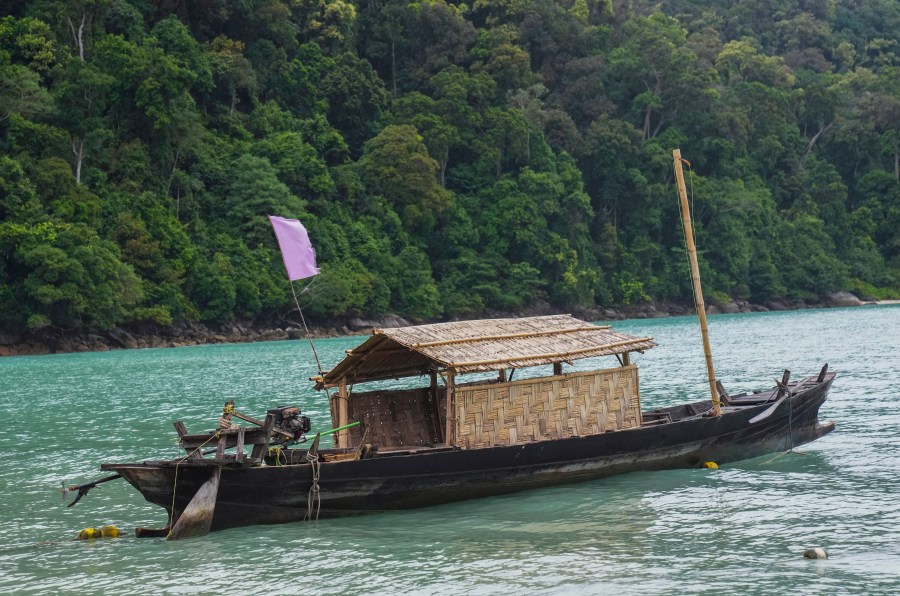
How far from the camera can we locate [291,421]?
14.2m

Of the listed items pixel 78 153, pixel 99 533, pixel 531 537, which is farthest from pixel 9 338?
pixel 531 537

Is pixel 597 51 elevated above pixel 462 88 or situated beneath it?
elevated above

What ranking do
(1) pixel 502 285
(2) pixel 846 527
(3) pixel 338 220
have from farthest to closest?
(1) pixel 502 285
(3) pixel 338 220
(2) pixel 846 527

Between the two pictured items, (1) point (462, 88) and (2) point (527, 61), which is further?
(2) point (527, 61)

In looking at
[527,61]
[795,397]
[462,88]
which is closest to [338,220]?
[462,88]

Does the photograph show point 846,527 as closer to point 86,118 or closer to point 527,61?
point 86,118

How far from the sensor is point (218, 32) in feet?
250

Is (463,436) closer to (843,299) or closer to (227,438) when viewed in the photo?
(227,438)

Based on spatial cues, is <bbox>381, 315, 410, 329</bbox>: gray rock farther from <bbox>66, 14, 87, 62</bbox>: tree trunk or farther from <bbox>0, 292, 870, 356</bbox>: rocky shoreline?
<bbox>66, 14, 87, 62</bbox>: tree trunk

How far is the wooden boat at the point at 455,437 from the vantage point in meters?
13.3

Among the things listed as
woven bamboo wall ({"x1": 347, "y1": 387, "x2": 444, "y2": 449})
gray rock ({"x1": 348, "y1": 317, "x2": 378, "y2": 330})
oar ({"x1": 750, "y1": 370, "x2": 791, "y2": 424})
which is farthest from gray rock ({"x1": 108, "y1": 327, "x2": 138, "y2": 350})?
oar ({"x1": 750, "y1": 370, "x2": 791, "y2": 424})

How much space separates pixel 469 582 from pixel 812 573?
364cm

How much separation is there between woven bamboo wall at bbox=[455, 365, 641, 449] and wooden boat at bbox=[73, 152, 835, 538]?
0.02m

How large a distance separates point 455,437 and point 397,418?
2.24 m
